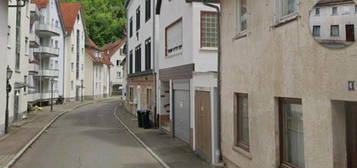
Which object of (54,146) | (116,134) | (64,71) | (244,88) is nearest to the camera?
(244,88)

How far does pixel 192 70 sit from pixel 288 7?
297 inches

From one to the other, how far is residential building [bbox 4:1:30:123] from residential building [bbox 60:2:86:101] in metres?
23.7

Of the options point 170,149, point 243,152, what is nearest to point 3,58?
point 170,149

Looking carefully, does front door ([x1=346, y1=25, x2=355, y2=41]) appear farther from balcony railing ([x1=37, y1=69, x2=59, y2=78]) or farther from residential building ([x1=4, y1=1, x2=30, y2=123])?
balcony railing ([x1=37, y1=69, x2=59, y2=78])

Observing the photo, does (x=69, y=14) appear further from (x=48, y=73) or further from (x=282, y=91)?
(x=282, y=91)

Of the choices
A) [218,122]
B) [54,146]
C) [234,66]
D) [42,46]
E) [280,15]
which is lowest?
[54,146]

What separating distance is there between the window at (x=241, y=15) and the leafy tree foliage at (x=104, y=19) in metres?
64.3

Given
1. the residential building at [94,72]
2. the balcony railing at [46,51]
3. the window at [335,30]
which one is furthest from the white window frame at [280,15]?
the residential building at [94,72]

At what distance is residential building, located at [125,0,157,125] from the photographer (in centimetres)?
2370

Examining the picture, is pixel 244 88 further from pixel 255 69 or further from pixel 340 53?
pixel 340 53

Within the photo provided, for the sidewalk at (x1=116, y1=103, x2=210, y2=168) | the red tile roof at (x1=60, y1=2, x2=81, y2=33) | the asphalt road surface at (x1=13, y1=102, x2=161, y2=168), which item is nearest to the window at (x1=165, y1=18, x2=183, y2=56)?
the sidewalk at (x1=116, y1=103, x2=210, y2=168)

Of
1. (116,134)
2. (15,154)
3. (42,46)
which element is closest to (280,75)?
(15,154)

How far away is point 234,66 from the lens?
392 inches

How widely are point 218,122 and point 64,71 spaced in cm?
4197
